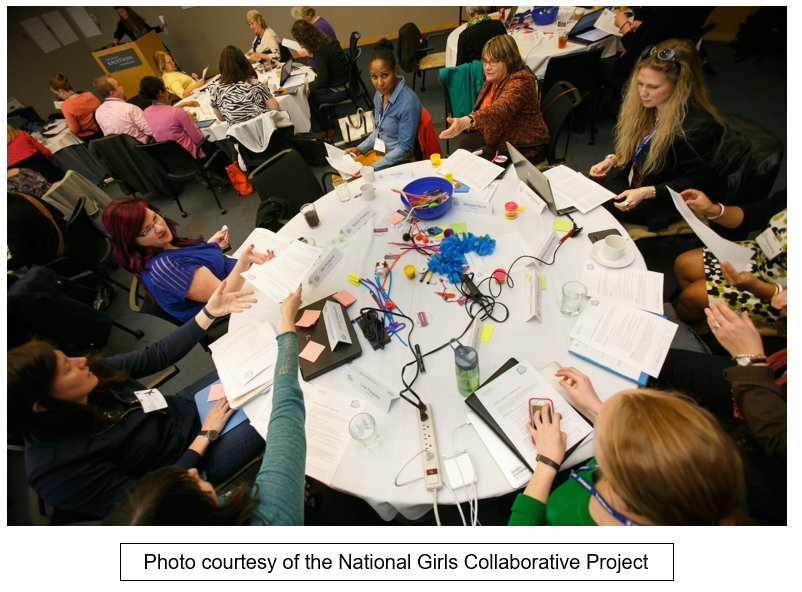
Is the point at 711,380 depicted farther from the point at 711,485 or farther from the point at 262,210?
the point at 262,210

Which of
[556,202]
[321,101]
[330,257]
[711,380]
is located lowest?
[711,380]

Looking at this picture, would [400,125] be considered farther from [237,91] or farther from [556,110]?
[237,91]

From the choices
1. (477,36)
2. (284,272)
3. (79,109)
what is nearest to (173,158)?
(79,109)

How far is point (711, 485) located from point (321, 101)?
5043 millimetres

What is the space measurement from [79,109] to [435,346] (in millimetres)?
5463

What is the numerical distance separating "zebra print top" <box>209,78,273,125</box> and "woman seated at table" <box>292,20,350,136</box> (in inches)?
34.2

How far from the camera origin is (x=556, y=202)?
6.01ft

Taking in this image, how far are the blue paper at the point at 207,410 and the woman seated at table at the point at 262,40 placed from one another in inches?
224

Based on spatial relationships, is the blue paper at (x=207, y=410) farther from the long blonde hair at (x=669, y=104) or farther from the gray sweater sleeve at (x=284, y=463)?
the long blonde hair at (x=669, y=104)

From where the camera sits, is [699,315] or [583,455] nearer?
[583,455]

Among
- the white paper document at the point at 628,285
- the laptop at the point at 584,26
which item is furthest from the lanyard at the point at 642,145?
the laptop at the point at 584,26

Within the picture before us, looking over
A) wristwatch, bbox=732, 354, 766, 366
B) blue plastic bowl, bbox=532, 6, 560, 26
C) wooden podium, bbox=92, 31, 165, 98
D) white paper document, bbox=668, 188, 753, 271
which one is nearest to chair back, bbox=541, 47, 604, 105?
blue plastic bowl, bbox=532, 6, 560, 26
